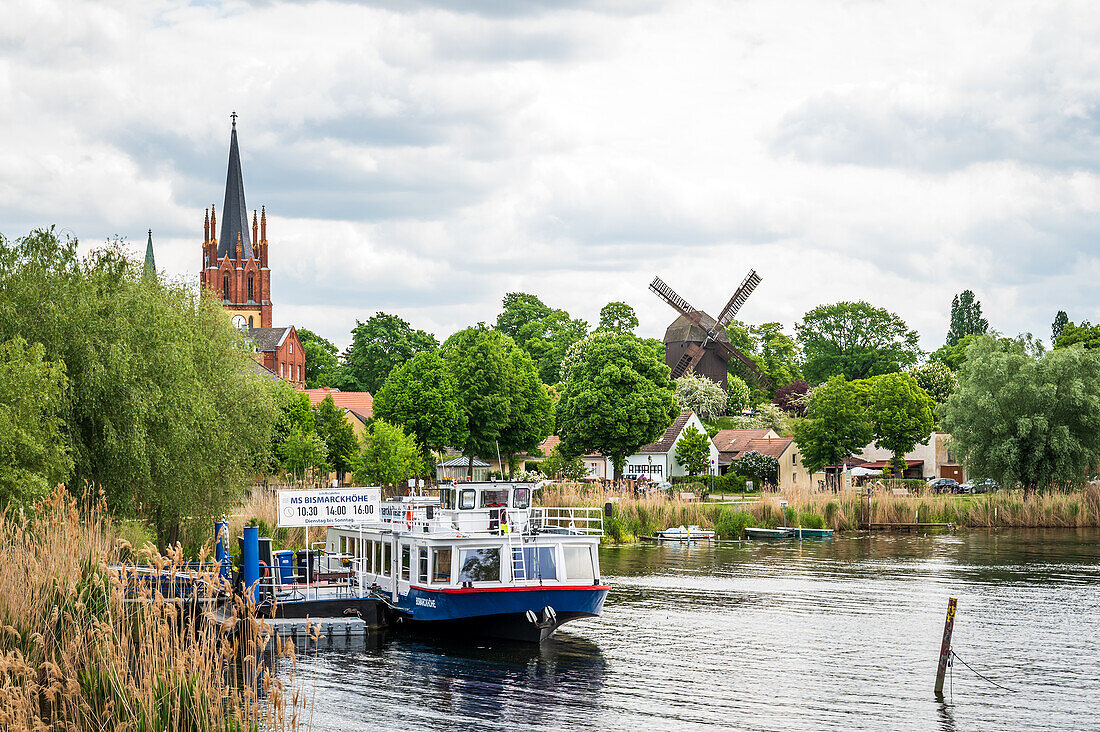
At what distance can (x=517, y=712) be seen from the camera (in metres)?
22.9

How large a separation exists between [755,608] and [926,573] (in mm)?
12103

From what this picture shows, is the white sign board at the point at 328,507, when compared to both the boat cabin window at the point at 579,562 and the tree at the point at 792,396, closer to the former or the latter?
the boat cabin window at the point at 579,562

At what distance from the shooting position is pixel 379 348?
131750mm

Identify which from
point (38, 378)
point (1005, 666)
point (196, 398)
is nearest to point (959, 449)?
point (1005, 666)

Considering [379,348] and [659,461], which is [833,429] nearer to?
[659,461]

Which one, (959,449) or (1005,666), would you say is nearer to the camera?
(1005,666)

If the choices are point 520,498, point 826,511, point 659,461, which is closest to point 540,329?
point 659,461

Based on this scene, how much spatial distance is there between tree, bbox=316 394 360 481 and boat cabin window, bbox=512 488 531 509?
134ft

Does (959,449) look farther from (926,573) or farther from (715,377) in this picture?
(715,377)

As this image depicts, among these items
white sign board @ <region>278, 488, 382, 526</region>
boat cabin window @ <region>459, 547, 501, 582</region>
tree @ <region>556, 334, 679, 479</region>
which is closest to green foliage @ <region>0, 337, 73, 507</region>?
white sign board @ <region>278, 488, 382, 526</region>

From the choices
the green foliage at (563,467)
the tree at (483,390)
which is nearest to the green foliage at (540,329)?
the green foliage at (563,467)

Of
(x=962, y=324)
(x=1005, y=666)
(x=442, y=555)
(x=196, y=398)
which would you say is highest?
(x=962, y=324)

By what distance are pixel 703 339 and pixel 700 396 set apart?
12.7 m

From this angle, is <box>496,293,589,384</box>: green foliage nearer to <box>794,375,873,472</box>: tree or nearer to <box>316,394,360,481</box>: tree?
<box>794,375,873,472</box>: tree
